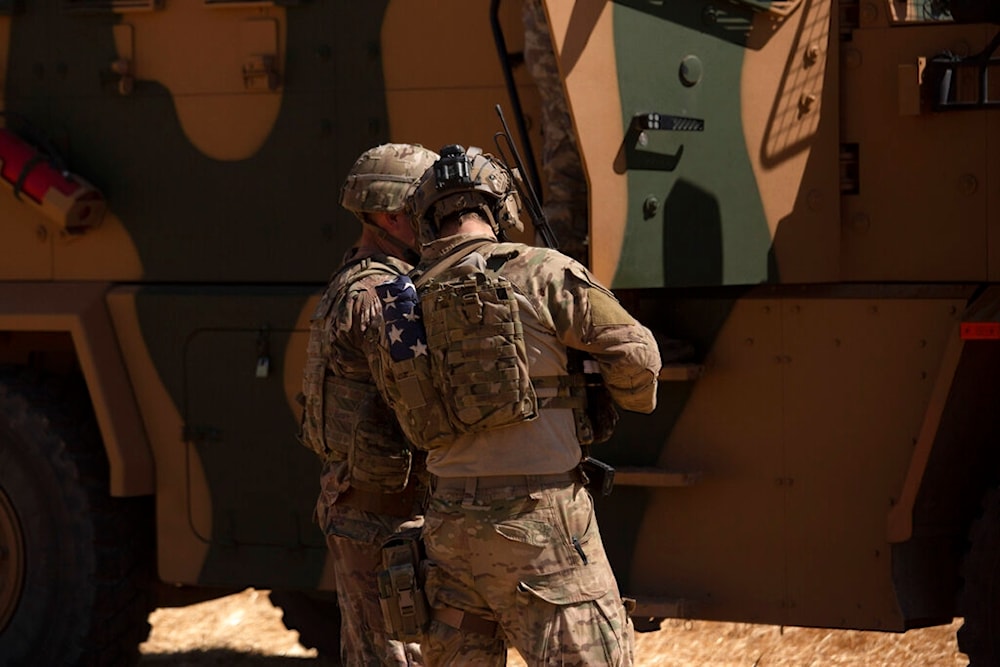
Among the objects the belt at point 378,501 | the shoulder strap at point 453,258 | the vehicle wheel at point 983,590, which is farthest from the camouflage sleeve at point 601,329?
the vehicle wheel at point 983,590

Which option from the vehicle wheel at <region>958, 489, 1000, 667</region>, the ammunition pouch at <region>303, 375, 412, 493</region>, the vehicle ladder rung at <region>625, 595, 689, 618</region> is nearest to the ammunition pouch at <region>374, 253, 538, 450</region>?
the ammunition pouch at <region>303, 375, 412, 493</region>

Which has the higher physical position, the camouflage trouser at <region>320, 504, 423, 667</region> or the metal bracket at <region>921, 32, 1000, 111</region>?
the metal bracket at <region>921, 32, 1000, 111</region>

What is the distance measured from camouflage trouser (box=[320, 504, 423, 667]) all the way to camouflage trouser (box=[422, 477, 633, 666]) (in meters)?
0.69

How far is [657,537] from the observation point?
5047 millimetres

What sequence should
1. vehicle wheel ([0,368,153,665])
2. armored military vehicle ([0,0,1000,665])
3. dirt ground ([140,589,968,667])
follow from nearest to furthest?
armored military vehicle ([0,0,1000,665])
vehicle wheel ([0,368,153,665])
dirt ground ([140,589,968,667])

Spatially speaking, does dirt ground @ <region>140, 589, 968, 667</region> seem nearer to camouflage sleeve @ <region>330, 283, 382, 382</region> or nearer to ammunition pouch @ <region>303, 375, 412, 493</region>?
ammunition pouch @ <region>303, 375, 412, 493</region>

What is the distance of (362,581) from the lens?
448cm

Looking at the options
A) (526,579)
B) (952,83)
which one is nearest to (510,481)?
(526,579)

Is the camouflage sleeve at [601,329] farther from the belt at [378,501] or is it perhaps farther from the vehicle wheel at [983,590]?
the vehicle wheel at [983,590]

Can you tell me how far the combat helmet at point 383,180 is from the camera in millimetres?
4508

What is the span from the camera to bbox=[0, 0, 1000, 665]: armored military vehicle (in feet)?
15.5

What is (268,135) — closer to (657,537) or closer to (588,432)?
(657,537)

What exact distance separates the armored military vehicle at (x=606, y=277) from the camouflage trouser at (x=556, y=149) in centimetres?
12

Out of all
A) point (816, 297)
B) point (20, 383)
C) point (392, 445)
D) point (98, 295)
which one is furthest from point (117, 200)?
point (816, 297)
